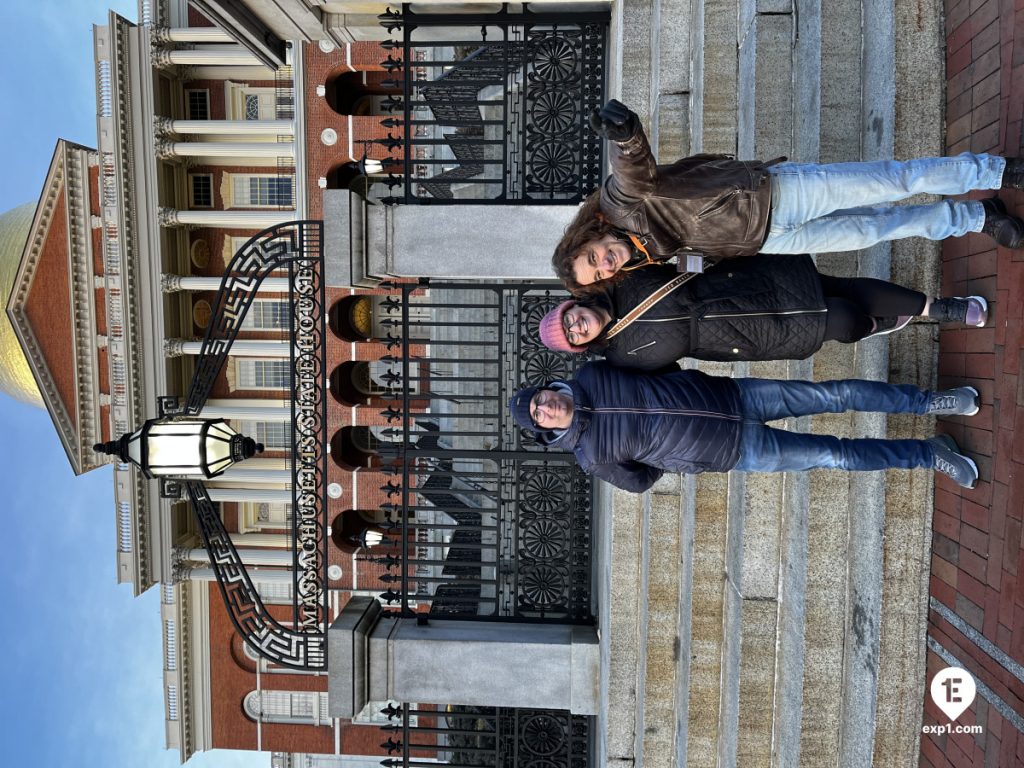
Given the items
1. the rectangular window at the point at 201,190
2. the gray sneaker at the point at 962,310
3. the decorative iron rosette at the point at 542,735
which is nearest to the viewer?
the gray sneaker at the point at 962,310

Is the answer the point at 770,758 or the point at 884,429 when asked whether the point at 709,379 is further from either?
the point at 770,758

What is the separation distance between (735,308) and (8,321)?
19.5 m

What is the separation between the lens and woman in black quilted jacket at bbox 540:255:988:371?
12.2ft

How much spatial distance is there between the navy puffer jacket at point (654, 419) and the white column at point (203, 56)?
16.3 metres

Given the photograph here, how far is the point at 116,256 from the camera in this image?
53.1ft

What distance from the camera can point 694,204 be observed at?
11.1 feet

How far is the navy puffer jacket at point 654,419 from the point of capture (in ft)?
12.8

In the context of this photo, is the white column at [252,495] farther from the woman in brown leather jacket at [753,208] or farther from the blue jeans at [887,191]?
the blue jeans at [887,191]

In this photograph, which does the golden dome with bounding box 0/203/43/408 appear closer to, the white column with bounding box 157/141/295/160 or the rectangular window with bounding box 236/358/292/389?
the white column with bounding box 157/141/295/160

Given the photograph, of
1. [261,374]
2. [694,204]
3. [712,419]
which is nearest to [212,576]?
[261,374]

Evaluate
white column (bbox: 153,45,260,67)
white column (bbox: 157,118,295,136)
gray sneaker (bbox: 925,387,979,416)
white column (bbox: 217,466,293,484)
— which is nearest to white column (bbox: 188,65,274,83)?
white column (bbox: 153,45,260,67)

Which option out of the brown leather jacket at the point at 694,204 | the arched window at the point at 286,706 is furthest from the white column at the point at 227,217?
the brown leather jacket at the point at 694,204

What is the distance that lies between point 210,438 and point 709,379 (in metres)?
3.95

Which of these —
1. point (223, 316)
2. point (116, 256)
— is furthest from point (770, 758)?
point (116, 256)
